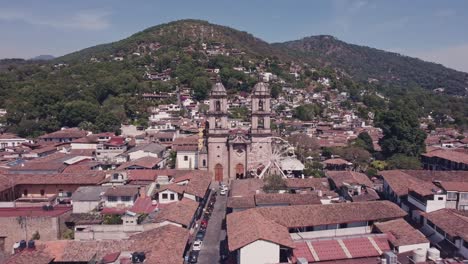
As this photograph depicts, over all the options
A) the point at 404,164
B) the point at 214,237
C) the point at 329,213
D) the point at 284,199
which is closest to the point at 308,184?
the point at 284,199

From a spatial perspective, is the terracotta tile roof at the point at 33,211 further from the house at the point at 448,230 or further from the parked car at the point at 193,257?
the house at the point at 448,230

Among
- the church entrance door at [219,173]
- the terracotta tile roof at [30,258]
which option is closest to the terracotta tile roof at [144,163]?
the church entrance door at [219,173]

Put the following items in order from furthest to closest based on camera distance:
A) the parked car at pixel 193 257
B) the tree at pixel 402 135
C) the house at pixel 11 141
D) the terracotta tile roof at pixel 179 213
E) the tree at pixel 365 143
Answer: the house at pixel 11 141, the tree at pixel 365 143, the tree at pixel 402 135, the terracotta tile roof at pixel 179 213, the parked car at pixel 193 257

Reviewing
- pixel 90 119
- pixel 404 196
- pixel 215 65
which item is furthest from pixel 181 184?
pixel 215 65

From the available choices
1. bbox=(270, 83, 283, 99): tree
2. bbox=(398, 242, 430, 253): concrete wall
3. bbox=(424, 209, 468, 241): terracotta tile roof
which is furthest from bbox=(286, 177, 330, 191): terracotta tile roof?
bbox=(270, 83, 283, 99): tree

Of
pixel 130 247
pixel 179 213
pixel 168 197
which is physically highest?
pixel 179 213

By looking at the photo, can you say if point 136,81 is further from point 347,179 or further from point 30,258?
point 30,258
